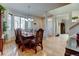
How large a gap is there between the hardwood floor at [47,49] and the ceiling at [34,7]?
1.81 feet

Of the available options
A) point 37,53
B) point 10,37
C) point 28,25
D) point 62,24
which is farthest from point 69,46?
point 10,37

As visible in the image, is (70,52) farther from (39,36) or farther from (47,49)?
(39,36)

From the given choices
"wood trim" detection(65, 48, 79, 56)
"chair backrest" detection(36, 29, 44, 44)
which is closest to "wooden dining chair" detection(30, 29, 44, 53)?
"chair backrest" detection(36, 29, 44, 44)

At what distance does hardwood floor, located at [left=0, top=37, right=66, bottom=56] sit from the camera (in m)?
2.63

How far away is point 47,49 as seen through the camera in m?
2.67

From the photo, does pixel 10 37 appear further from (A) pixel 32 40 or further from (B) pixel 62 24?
(B) pixel 62 24

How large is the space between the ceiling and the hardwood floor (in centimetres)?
55

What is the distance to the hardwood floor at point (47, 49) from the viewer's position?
2629mm

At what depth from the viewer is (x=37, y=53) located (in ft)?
8.77

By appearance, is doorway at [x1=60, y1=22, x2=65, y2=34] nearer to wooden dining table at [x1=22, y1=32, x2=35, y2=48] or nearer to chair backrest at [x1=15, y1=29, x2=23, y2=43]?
wooden dining table at [x1=22, y1=32, x2=35, y2=48]

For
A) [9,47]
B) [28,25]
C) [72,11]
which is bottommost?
[9,47]

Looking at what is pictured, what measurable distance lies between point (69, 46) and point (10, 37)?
116 cm

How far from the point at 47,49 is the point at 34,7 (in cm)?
85

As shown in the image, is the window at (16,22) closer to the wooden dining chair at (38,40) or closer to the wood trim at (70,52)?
the wooden dining chair at (38,40)
